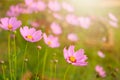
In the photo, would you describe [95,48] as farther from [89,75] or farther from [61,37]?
[89,75]

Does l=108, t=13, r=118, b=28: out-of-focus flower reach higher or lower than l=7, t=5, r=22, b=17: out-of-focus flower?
lower

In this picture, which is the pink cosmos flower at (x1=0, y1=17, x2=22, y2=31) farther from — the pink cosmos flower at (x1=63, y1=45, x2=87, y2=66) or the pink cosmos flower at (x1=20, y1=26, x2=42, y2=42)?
the pink cosmos flower at (x1=63, y1=45, x2=87, y2=66)

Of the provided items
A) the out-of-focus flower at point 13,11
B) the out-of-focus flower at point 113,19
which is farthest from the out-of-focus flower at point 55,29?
the out-of-focus flower at point 113,19

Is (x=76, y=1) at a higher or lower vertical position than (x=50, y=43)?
lower

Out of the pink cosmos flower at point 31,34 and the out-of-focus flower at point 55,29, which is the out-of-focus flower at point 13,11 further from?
the pink cosmos flower at point 31,34

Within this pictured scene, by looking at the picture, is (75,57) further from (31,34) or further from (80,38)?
(80,38)

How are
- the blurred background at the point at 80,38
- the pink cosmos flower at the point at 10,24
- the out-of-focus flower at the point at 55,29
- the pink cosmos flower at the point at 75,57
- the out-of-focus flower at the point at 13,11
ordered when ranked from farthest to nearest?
the blurred background at the point at 80,38 → the out-of-focus flower at the point at 55,29 → the out-of-focus flower at the point at 13,11 → the pink cosmos flower at the point at 10,24 → the pink cosmos flower at the point at 75,57

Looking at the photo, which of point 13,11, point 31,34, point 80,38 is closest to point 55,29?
point 13,11

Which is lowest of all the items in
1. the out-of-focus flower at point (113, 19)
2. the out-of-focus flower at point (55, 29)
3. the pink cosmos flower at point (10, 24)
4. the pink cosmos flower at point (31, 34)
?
the out-of-focus flower at point (55, 29)

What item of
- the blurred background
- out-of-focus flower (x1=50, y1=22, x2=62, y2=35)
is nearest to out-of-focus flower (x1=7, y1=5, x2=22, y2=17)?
the blurred background

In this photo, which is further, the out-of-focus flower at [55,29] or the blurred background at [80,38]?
the blurred background at [80,38]

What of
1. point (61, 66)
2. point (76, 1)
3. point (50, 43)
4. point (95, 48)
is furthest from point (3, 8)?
point (50, 43)
